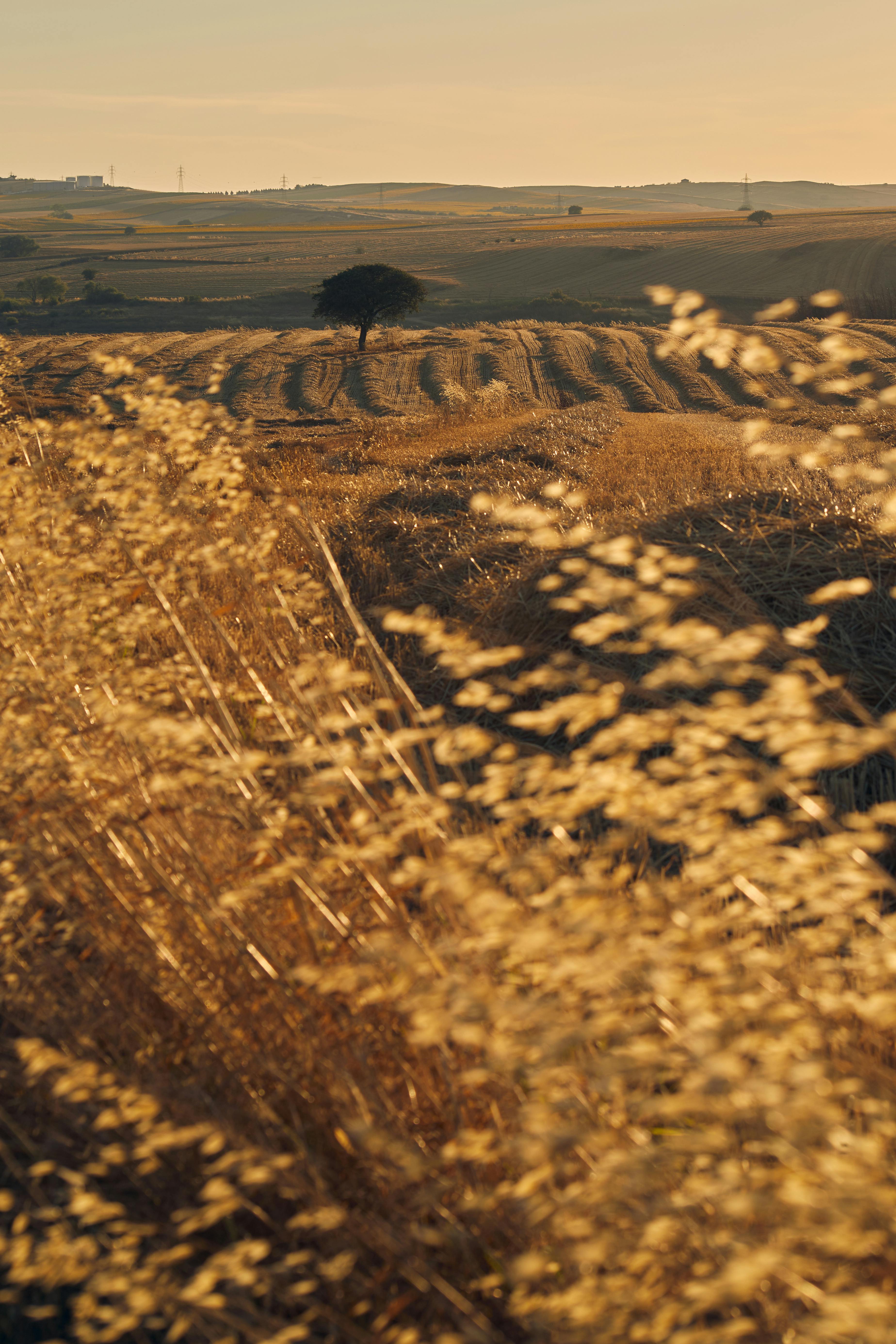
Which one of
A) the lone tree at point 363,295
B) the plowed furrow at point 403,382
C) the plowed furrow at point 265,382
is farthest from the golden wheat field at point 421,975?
the lone tree at point 363,295

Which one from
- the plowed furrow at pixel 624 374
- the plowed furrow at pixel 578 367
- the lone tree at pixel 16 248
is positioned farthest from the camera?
the lone tree at pixel 16 248

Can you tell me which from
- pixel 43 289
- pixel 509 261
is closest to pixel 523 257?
pixel 509 261

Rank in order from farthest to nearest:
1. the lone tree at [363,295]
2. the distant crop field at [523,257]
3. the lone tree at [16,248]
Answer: the lone tree at [16,248] → the distant crop field at [523,257] → the lone tree at [363,295]

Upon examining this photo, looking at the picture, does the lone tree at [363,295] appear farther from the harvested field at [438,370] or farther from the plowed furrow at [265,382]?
the plowed furrow at [265,382]

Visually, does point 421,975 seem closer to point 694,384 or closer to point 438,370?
point 694,384

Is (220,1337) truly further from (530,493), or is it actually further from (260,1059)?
(530,493)

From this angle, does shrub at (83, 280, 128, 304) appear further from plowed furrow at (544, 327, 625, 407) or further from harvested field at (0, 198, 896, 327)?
plowed furrow at (544, 327, 625, 407)
